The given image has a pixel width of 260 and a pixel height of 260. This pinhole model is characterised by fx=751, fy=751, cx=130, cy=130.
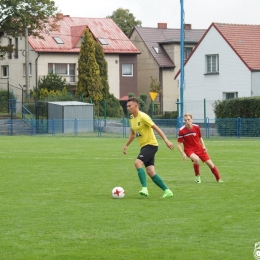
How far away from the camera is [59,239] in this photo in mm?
9078

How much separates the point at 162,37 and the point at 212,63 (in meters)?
25.1

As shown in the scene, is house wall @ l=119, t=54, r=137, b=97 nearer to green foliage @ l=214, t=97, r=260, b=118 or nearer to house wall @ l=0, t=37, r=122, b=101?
house wall @ l=0, t=37, r=122, b=101

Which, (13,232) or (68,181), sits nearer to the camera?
(13,232)

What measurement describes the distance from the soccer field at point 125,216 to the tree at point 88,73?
138 feet

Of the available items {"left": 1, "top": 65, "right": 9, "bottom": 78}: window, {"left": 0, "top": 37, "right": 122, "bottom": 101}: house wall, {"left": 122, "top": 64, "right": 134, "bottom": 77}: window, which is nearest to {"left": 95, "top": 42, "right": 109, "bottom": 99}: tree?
{"left": 0, "top": 37, "right": 122, "bottom": 101}: house wall

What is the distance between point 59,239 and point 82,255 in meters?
1.01

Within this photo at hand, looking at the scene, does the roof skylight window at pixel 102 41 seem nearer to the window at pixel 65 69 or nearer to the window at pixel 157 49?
the window at pixel 65 69

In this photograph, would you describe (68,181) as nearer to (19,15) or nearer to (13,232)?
(13,232)

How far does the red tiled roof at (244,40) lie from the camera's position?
49156 millimetres

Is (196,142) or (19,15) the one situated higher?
(19,15)

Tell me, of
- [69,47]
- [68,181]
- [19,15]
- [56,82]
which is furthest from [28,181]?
[69,47]

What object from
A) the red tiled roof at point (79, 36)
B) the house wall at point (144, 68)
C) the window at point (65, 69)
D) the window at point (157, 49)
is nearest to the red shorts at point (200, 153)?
the red tiled roof at point (79, 36)

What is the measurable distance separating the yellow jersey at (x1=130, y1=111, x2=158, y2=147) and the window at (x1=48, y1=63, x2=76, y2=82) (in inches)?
2225

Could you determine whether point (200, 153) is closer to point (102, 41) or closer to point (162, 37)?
point (102, 41)
